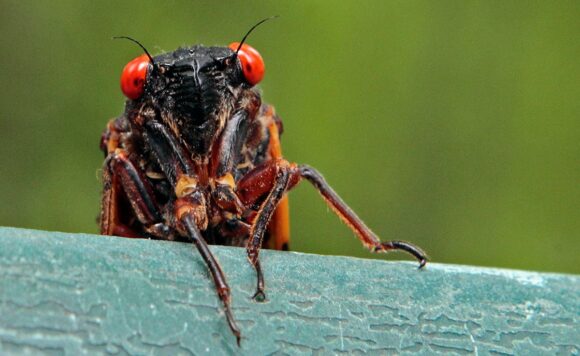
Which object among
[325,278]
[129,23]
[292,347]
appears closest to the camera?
[292,347]

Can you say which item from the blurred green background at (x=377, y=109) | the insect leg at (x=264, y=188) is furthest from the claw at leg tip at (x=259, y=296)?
the blurred green background at (x=377, y=109)

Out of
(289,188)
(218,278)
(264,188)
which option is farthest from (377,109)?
(218,278)

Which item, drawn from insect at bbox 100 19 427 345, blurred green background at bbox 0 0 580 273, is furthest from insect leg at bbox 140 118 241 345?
blurred green background at bbox 0 0 580 273

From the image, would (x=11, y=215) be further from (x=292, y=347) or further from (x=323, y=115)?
(x=292, y=347)

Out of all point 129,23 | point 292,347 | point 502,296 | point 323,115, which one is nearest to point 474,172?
point 323,115

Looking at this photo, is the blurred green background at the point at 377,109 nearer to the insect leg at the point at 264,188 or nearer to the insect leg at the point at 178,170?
the insect leg at the point at 178,170

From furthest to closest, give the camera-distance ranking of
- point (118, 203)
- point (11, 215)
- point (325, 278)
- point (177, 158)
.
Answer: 1. point (11, 215)
2. point (118, 203)
3. point (177, 158)
4. point (325, 278)
